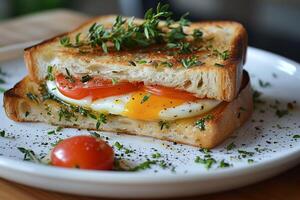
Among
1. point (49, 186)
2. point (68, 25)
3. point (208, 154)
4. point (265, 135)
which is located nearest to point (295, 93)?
point (265, 135)

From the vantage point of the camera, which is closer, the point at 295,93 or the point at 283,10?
the point at 295,93

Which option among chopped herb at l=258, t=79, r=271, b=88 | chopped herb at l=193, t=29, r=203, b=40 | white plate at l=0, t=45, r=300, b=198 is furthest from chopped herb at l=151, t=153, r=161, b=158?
chopped herb at l=258, t=79, r=271, b=88

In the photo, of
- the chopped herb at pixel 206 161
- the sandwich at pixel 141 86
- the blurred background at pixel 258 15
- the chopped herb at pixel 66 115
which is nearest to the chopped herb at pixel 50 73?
the sandwich at pixel 141 86

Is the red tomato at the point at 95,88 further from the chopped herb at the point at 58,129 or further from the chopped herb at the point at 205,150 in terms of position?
the chopped herb at the point at 205,150

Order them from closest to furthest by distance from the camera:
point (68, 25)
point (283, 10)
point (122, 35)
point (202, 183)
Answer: point (202, 183)
point (122, 35)
point (68, 25)
point (283, 10)

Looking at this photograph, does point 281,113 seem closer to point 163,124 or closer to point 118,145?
point 163,124

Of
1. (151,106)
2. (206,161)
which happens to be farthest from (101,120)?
(206,161)

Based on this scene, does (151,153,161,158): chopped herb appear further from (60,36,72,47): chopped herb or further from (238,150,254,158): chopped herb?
(60,36,72,47): chopped herb

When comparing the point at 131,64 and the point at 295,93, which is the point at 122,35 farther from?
the point at 295,93
